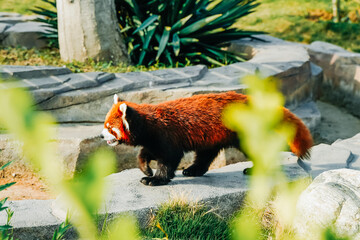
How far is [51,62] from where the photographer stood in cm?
591

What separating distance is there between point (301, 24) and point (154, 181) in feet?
26.5

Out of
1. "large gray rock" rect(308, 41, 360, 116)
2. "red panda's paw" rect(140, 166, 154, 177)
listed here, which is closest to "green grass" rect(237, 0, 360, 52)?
"large gray rock" rect(308, 41, 360, 116)

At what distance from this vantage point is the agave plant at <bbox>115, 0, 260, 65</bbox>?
6.22 metres

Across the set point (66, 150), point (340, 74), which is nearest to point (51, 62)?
point (66, 150)

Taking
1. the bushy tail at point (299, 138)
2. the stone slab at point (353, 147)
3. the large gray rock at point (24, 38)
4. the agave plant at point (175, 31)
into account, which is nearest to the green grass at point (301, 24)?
the agave plant at point (175, 31)

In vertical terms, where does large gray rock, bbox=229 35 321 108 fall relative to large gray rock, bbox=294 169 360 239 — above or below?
above

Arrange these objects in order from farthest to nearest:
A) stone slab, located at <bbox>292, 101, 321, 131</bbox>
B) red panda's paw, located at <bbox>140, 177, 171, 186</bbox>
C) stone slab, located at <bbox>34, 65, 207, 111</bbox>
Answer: stone slab, located at <bbox>292, 101, 321, 131</bbox>
stone slab, located at <bbox>34, 65, 207, 111</bbox>
red panda's paw, located at <bbox>140, 177, 171, 186</bbox>

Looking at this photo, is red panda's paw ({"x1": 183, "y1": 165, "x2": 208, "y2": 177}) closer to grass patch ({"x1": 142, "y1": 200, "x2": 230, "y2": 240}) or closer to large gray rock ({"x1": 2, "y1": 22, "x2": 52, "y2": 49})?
grass patch ({"x1": 142, "y1": 200, "x2": 230, "y2": 240})

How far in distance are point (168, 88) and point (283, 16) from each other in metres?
6.92

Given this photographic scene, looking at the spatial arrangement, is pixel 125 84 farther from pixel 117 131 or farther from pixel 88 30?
pixel 117 131

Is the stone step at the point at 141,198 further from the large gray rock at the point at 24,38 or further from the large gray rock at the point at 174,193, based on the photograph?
the large gray rock at the point at 24,38

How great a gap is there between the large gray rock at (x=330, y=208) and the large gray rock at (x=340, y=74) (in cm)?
409

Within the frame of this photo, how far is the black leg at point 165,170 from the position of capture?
10.9 ft

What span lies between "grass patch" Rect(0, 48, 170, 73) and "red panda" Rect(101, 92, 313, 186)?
2.45 m
